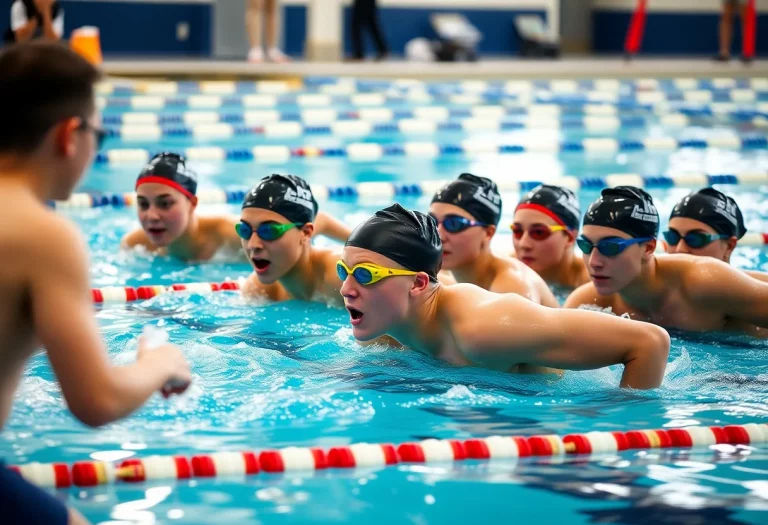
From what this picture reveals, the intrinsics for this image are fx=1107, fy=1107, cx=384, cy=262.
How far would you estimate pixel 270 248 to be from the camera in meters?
5.14

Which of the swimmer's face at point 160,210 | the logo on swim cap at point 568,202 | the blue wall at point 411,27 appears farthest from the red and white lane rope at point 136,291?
the blue wall at point 411,27

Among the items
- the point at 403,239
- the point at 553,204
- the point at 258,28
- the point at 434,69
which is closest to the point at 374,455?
the point at 403,239

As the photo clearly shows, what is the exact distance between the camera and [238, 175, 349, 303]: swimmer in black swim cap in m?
5.13

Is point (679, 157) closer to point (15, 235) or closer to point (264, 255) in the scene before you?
point (264, 255)

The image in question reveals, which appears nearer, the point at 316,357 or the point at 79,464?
the point at 79,464

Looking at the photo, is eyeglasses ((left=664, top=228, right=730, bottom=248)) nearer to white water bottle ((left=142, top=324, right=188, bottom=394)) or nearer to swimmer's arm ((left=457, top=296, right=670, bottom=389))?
swimmer's arm ((left=457, top=296, right=670, bottom=389))

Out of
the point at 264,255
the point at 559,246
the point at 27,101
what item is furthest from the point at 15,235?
the point at 559,246

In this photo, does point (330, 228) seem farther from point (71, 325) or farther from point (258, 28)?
point (258, 28)

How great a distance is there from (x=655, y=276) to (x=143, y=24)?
14.6 meters

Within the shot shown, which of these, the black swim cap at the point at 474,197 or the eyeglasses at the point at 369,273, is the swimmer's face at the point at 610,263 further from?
the eyeglasses at the point at 369,273

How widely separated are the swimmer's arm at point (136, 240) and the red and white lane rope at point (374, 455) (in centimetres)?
348

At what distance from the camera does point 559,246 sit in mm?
5656

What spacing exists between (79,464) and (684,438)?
73.2 inches

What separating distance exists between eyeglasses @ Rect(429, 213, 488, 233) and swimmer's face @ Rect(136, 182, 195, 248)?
5.33 ft
